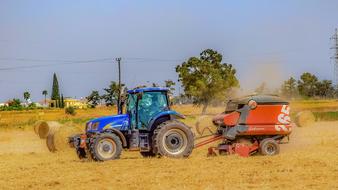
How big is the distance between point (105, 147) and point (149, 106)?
193 cm

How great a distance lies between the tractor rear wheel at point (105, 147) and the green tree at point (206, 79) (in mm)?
53418

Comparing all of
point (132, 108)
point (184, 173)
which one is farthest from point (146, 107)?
point (184, 173)

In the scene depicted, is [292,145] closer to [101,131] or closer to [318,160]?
[318,160]

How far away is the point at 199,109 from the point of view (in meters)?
83.1

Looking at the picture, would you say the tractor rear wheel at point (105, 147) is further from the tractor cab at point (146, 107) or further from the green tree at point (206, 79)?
the green tree at point (206, 79)

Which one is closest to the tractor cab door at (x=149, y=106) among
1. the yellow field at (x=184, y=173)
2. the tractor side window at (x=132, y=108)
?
the tractor side window at (x=132, y=108)

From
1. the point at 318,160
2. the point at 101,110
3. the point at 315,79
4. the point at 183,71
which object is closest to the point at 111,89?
the point at 101,110

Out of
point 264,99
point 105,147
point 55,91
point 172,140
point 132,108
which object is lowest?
point 105,147

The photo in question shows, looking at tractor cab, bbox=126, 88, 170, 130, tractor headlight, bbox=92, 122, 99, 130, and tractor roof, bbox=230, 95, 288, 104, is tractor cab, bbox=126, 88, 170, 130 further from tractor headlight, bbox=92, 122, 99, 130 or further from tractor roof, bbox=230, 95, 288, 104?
tractor roof, bbox=230, 95, 288, 104

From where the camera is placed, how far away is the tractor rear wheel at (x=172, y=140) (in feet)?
61.5

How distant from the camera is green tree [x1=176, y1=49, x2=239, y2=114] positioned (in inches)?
2869

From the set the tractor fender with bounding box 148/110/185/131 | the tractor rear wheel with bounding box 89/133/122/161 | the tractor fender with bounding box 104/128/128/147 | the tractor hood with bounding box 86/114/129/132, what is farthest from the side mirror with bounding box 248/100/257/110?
the tractor rear wheel with bounding box 89/133/122/161

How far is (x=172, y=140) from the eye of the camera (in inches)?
749

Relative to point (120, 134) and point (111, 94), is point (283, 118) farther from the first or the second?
point (111, 94)
